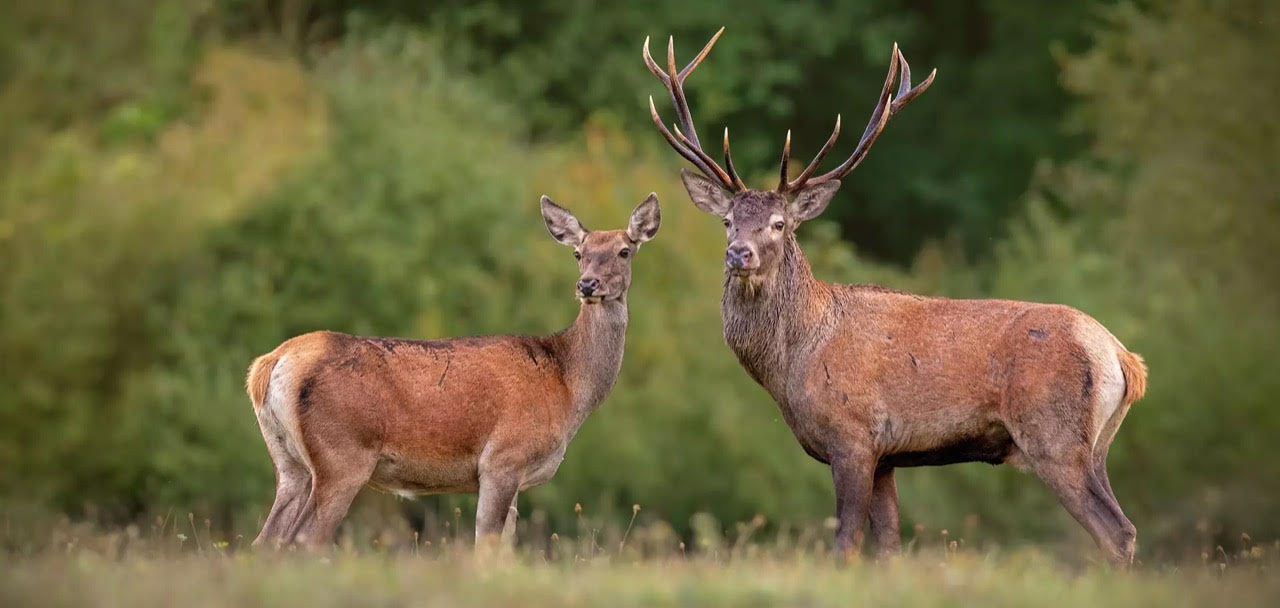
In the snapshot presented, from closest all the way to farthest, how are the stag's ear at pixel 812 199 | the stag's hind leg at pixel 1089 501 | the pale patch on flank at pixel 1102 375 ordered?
the stag's hind leg at pixel 1089 501 < the pale patch on flank at pixel 1102 375 < the stag's ear at pixel 812 199

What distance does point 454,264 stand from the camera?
2147 cm

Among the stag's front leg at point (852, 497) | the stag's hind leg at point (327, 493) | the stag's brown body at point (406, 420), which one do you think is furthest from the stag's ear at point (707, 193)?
the stag's hind leg at point (327, 493)

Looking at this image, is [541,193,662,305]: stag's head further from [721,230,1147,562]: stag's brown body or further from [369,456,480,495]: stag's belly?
[369,456,480,495]: stag's belly

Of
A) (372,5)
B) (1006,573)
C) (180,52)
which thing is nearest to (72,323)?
(180,52)

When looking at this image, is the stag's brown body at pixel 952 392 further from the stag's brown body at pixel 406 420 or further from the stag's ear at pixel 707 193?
the stag's brown body at pixel 406 420

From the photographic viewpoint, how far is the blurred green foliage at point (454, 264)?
20156mm

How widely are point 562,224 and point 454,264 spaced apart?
430 inches

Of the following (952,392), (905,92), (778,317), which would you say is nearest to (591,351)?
(778,317)

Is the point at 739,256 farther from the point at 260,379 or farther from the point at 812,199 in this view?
the point at 260,379

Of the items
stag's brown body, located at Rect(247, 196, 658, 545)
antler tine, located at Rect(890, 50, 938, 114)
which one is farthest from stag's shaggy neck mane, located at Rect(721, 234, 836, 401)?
antler tine, located at Rect(890, 50, 938, 114)

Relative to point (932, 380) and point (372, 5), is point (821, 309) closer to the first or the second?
point (932, 380)

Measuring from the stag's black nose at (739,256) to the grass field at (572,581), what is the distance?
1771 millimetres

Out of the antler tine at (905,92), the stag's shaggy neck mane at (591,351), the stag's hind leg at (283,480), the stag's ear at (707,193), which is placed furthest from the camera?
the antler tine at (905,92)

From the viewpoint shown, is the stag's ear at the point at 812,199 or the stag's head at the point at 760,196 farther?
the stag's ear at the point at 812,199
